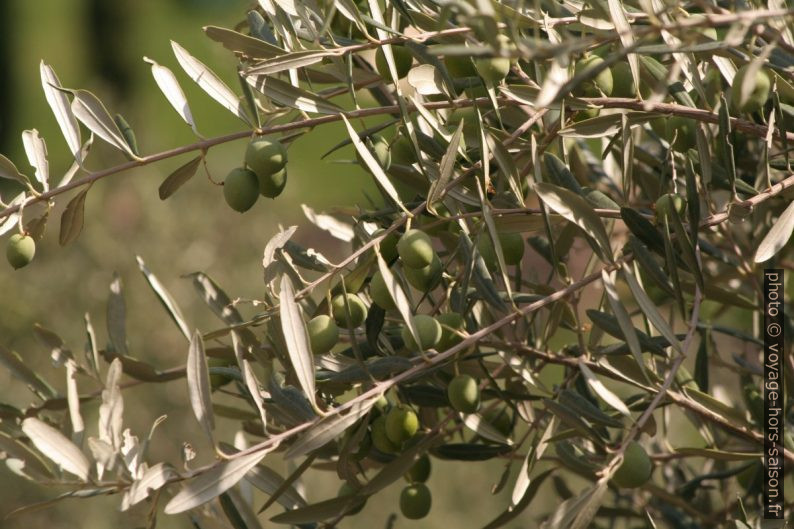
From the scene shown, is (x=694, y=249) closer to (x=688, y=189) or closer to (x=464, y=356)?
(x=688, y=189)

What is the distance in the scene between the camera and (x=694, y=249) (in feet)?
1.74

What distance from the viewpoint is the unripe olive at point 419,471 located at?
70 centimetres

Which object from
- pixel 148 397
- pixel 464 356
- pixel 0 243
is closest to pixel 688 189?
pixel 464 356

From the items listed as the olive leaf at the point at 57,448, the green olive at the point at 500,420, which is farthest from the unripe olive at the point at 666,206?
the olive leaf at the point at 57,448

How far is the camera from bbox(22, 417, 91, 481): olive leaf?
1.65 ft

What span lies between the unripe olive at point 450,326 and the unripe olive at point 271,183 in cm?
12

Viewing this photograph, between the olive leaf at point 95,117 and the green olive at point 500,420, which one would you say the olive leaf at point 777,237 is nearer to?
the green olive at point 500,420

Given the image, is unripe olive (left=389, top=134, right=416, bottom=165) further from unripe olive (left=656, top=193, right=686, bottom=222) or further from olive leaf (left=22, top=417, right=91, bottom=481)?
olive leaf (left=22, top=417, right=91, bottom=481)

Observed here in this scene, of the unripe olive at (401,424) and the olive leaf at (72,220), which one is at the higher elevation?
the olive leaf at (72,220)

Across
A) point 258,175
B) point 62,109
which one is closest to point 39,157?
point 62,109

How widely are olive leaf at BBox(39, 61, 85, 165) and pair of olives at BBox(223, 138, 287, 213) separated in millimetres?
101

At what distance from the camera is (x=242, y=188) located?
565 mm

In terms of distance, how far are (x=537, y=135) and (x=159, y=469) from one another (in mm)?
294

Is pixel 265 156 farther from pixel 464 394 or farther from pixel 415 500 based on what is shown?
pixel 415 500
